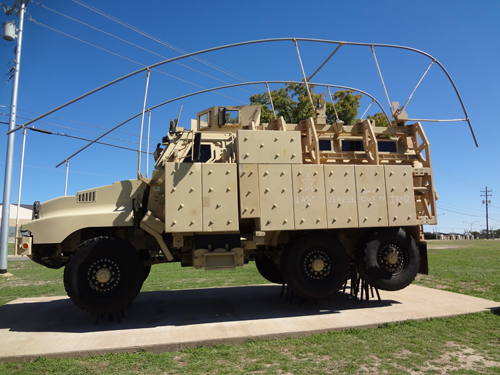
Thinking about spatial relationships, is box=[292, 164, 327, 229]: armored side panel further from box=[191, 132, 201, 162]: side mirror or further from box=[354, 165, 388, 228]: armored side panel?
box=[191, 132, 201, 162]: side mirror

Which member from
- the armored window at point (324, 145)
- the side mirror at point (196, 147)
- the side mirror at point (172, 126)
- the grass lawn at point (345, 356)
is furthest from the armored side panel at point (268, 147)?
the grass lawn at point (345, 356)

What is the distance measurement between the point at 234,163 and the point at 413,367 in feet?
14.2

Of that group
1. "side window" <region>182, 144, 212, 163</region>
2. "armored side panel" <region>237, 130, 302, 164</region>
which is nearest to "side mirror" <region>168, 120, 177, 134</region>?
"side window" <region>182, 144, 212, 163</region>

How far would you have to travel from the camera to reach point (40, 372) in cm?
475

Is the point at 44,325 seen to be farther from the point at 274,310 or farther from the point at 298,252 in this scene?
the point at 298,252

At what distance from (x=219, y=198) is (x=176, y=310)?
254 cm

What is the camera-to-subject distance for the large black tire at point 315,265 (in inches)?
289

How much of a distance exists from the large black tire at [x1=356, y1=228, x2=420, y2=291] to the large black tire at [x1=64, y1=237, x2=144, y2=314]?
4.37 metres

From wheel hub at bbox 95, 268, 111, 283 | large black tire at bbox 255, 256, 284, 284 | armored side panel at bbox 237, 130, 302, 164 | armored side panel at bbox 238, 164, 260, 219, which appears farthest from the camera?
large black tire at bbox 255, 256, 284, 284

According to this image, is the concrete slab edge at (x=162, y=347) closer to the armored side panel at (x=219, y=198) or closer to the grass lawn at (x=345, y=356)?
the grass lawn at (x=345, y=356)

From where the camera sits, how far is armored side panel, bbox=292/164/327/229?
7.25 m

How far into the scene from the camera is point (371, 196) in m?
7.66

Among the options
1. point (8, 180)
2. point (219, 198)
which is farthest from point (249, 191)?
point (8, 180)

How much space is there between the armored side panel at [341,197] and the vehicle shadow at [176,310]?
70.3 inches
